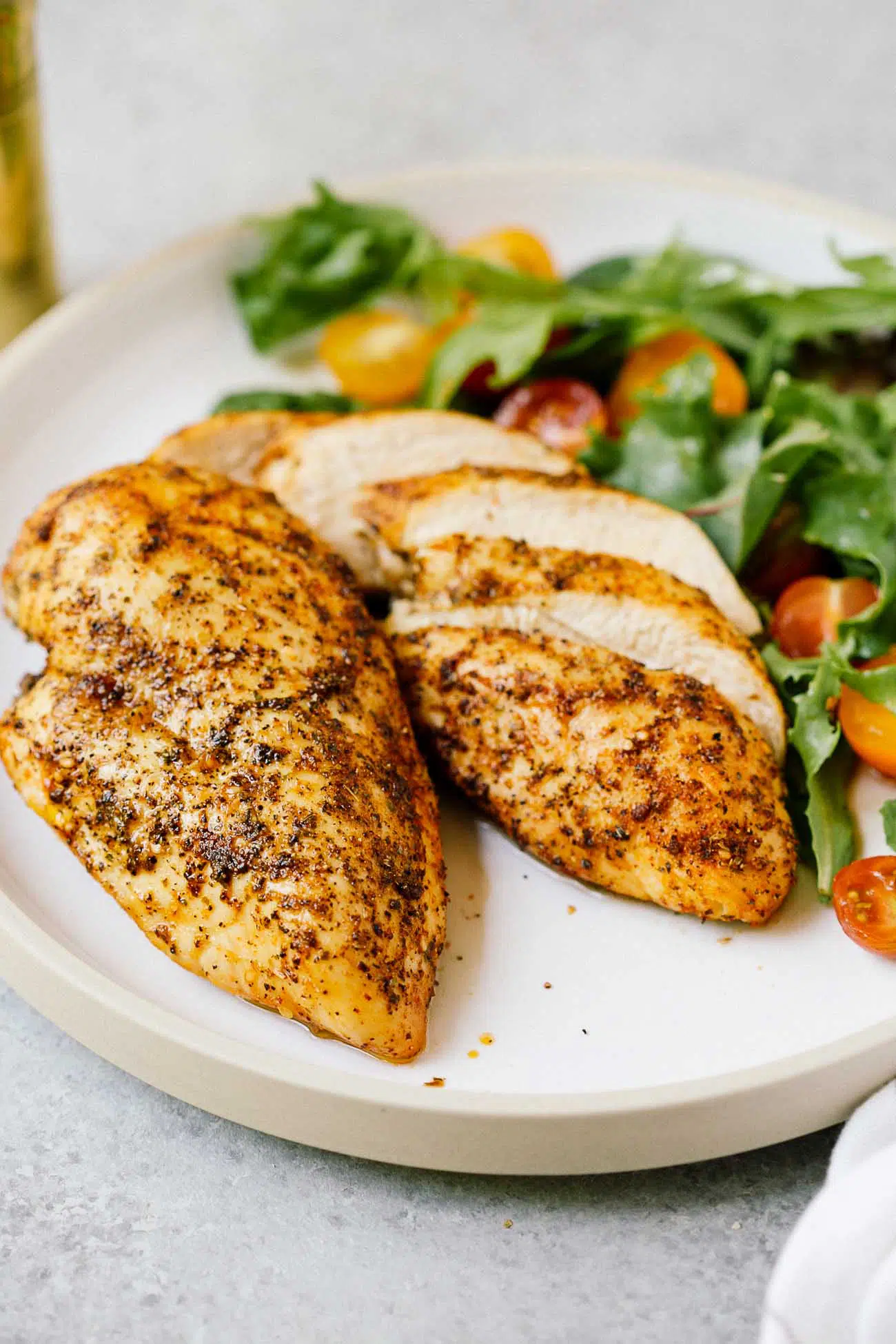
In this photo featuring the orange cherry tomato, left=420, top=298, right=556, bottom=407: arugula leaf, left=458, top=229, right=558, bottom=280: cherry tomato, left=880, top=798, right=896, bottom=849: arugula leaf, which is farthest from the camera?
left=458, top=229, right=558, bottom=280: cherry tomato

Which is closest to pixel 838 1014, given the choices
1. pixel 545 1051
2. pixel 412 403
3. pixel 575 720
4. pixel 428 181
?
pixel 545 1051

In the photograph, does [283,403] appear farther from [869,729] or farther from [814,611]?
[869,729]

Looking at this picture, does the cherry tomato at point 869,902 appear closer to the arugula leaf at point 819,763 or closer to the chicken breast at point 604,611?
the arugula leaf at point 819,763

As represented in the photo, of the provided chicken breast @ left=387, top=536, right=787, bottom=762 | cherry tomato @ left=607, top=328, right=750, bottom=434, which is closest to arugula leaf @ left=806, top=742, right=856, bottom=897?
chicken breast @ left=387, top=536, right=787, bottom=762

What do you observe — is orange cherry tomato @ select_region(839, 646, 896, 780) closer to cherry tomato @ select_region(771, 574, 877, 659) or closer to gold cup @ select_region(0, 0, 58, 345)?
cherry tomato @ select_region(771, 574, 877, 659)

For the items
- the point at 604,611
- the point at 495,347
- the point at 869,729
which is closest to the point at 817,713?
the point at 869,729

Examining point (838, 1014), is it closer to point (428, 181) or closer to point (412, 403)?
point (412, 403)
